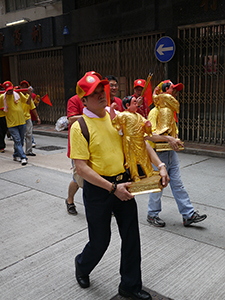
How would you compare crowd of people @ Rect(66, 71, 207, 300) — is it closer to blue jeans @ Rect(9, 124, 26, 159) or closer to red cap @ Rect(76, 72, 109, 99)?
red cap @ Rect(76, 72, 109, 99)

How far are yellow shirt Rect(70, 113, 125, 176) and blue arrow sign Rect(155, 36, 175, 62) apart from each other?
6573 millimetres

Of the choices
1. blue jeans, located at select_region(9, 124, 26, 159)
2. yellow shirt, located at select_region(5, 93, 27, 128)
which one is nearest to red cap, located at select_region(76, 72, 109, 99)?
blue jeans, located at select_region(9, 124, 26, 159)

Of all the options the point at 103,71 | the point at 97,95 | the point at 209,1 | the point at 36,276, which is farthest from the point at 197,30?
the point at 36,276

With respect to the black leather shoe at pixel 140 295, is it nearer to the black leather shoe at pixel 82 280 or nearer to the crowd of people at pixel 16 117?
the black leather shoe at pixel 82 280

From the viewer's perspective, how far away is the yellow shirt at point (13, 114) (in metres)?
7.55

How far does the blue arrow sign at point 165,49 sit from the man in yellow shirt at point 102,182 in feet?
21.5

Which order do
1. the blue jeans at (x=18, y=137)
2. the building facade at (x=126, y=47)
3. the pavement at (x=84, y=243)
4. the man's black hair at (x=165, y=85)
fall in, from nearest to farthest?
1. the pavement at (x=84, y=243)
2. the man's black hair at (x=165, y=85)
3. the blue jeans at (x=18, y=137)
4. the building facade at (x=126, y=47)

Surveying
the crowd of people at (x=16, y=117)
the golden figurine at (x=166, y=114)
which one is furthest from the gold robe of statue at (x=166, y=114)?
the crowd of people at (x=16, y=117)

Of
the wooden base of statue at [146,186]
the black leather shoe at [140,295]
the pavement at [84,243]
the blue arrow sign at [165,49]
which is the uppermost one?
the blue arrow sign at [165,49]

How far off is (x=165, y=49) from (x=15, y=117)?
14.1 ft

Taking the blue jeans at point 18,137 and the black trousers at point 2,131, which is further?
the black trousers at point 2,131

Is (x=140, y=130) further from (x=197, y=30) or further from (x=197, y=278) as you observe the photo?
(x=197, y=30)

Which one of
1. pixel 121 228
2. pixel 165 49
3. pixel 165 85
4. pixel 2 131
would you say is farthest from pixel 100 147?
pixel 2 131

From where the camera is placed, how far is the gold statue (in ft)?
7.80
